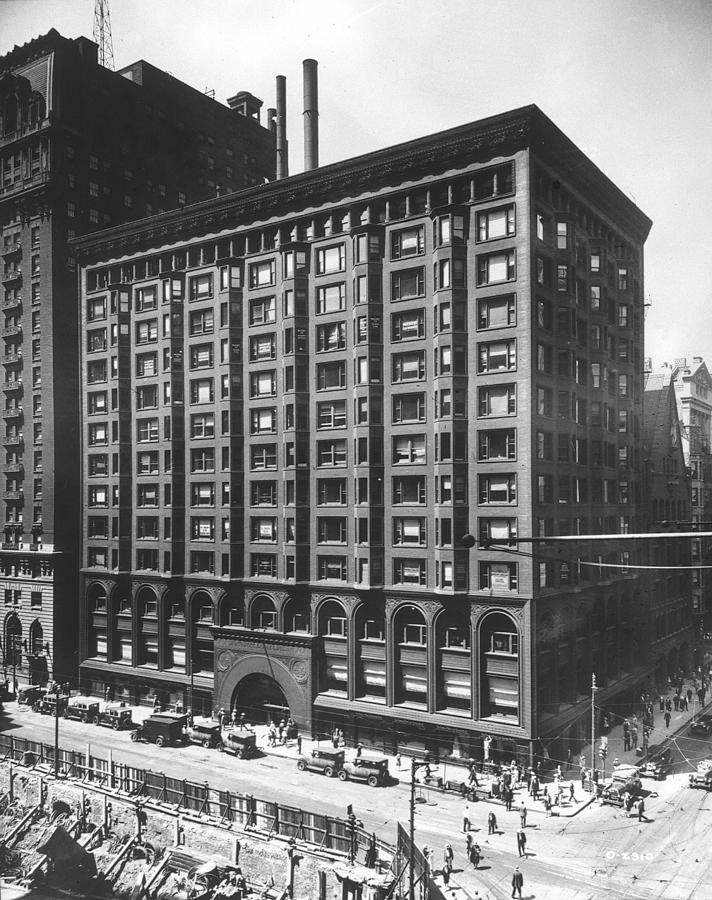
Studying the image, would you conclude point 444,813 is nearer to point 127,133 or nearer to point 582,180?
point 582,180

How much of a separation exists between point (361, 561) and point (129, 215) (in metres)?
49.5

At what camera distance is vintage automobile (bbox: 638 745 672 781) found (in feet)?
174

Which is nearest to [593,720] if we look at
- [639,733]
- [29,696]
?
[639,733]

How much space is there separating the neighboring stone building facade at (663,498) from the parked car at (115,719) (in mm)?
46440

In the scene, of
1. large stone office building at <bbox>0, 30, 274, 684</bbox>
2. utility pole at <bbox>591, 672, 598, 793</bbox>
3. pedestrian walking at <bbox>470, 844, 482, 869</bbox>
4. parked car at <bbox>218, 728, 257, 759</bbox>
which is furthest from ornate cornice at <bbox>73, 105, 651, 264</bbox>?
pedestrian walking at <bbox>470, 844, 482, 869</bbox>

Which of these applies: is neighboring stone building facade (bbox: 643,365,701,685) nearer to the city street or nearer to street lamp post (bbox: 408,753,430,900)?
the city street

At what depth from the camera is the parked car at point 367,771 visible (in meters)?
52.1

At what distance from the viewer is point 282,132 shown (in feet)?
293

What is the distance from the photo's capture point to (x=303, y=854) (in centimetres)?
4138

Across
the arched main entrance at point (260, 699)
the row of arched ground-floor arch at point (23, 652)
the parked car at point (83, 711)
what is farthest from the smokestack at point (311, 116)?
the row of arched ground-floor arch at point (23, 652)

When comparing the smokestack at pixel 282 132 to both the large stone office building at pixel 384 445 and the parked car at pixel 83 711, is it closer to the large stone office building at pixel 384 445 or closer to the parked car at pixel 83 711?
the large stone office building at pixel 384 445

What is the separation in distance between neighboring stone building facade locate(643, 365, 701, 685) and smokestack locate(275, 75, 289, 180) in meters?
45.4

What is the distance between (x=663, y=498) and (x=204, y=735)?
4559 cm

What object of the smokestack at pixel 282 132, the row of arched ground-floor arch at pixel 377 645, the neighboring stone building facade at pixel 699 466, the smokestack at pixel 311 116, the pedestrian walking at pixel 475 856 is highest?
the smokestack at pixel 282 132
